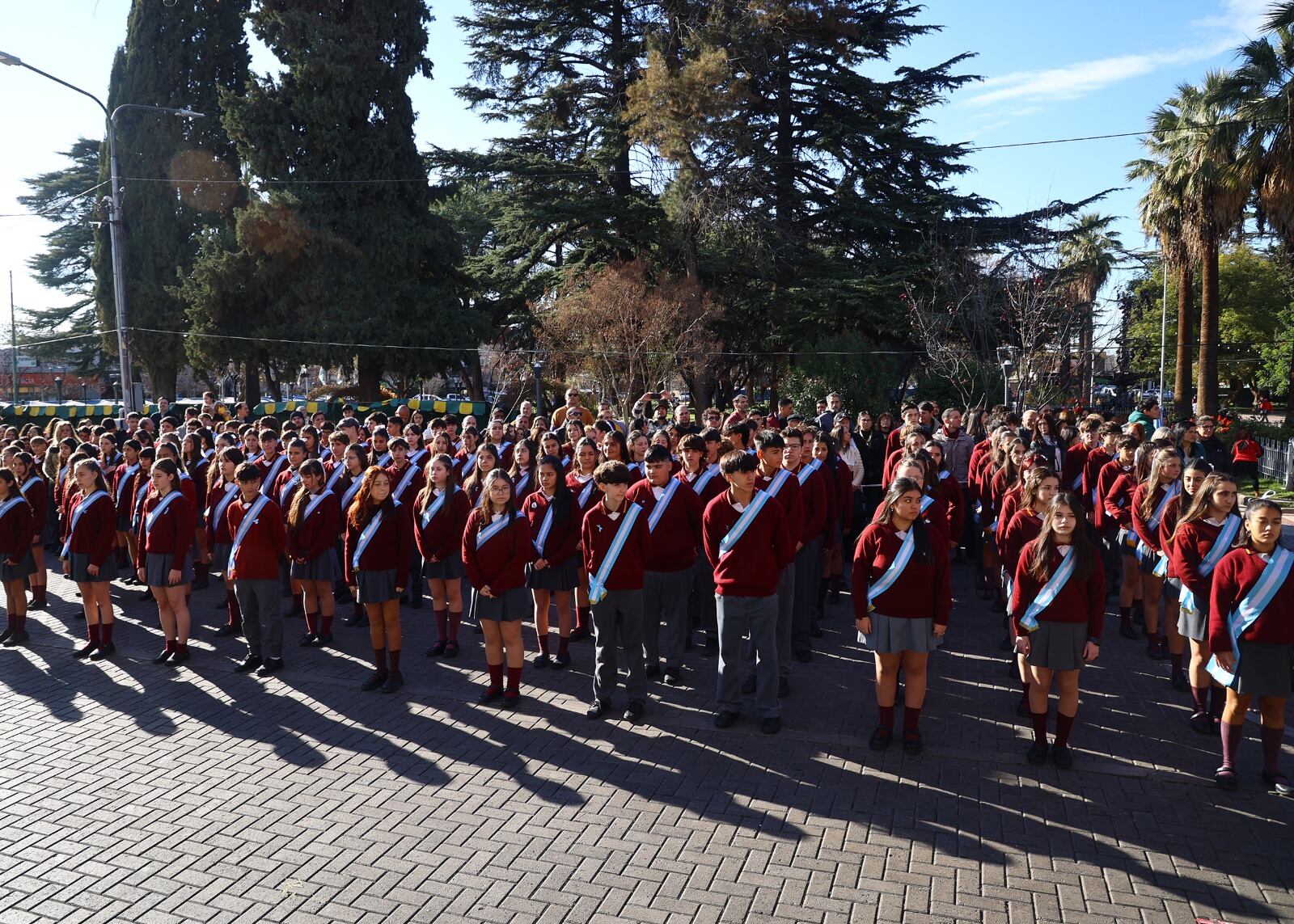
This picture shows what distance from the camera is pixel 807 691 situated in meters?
7.18

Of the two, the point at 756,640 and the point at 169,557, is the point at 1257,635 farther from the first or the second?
the point at 169,557

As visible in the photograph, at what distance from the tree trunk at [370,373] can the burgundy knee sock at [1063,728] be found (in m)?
27.1

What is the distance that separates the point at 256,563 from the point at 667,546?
339 centimetres

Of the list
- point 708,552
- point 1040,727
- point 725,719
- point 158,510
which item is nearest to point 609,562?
point 708,552

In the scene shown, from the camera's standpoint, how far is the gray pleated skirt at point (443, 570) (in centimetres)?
804

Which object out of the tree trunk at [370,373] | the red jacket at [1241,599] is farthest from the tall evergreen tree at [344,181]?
the red jacket at [1241,599]

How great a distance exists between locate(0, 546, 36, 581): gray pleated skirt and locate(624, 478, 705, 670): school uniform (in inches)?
240

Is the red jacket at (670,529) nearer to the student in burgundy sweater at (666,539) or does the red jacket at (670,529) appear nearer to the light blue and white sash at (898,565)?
the student in burgundy sweater at (666,539)

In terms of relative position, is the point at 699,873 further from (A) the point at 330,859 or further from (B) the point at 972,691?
(B) the point at 972,691

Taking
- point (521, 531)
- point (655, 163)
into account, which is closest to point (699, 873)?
point (521, 531)

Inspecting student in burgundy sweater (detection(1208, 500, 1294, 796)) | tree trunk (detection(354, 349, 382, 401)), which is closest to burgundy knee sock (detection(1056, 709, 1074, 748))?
student in burgundy sweater (detection(1208, 500, 1294, 796))

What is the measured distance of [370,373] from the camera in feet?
101

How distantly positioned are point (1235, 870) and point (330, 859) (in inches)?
172

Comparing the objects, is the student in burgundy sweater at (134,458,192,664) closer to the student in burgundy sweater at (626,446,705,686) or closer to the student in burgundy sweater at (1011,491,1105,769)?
the student in burgundy sweater at (626,446,705,686)
